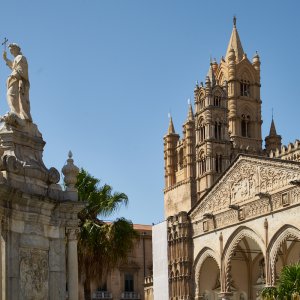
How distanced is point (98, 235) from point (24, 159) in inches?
464

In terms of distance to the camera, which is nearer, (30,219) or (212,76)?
(30,219)

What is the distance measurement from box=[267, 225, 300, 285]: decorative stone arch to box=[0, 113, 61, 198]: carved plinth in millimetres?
27176

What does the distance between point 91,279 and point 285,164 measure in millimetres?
18513

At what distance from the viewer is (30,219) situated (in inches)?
596

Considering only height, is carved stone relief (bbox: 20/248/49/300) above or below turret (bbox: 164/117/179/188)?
below

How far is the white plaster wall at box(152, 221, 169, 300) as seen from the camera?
54.0 metres

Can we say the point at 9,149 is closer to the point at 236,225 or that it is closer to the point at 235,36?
the point at 236,225

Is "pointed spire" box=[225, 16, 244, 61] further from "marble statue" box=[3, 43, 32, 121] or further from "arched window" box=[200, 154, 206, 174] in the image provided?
"marble statue" box=[3, 43, 32, 121]

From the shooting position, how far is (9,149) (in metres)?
15.5

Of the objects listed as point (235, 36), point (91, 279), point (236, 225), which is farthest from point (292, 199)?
point (235, 36)

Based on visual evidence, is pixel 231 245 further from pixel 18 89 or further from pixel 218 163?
pixel 218 163

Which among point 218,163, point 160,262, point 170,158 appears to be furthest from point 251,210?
point 170,158

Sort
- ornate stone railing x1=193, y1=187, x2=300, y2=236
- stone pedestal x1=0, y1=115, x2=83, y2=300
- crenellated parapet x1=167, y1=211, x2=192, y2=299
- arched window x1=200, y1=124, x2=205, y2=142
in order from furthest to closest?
arched window x1=200, y1=124, x2=205, y2=142
crenellated parapet x1=167, y1=211, x2=192, y2=299
ornate stone railing x1=193, y1=187, x2=300, y2=236
stone pedestal x1=0, y1=115, x2=83, y2=300

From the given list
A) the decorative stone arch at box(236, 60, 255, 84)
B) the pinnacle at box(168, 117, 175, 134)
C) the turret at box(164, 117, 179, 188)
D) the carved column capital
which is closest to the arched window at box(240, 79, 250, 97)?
the decorative stone arch at box(236, 60, 255, 84)
